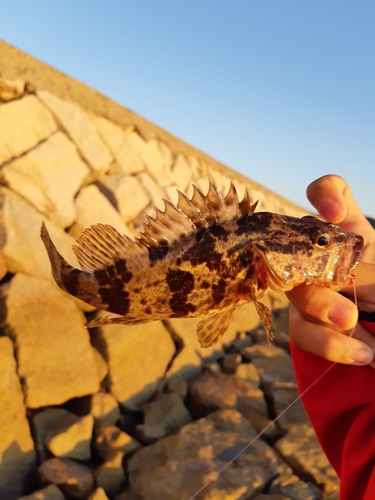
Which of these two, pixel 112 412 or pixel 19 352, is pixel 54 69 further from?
pixel 112 412

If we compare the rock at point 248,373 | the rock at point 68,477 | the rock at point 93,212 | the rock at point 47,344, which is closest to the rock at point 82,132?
the rock at point 93,212

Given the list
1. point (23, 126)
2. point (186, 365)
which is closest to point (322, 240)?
point (186, 365)

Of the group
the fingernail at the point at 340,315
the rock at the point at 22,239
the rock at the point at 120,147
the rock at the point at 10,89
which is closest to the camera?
the fingernail at the point at 340,315

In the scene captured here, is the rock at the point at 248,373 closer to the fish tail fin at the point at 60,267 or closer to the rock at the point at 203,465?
the rock at the point at 203,465

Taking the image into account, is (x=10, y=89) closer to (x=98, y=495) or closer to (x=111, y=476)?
(x=111, y=476)

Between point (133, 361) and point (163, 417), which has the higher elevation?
point (133, 361)
